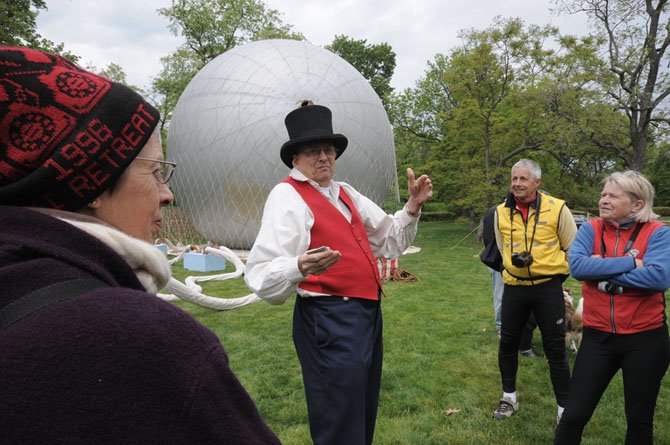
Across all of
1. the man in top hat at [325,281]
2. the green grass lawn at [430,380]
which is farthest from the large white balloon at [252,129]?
the man in top hat at [325,281]

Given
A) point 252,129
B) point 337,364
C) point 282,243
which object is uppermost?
point 252,129

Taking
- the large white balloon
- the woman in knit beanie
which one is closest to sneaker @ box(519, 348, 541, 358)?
the woman in knit beanie

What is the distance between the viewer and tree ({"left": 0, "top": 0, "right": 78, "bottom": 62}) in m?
14.8

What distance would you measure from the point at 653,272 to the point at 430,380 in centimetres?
235

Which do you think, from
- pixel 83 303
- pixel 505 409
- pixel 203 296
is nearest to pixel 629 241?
pixel 505 409

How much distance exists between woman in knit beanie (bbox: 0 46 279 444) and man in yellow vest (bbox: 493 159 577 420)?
3.47m

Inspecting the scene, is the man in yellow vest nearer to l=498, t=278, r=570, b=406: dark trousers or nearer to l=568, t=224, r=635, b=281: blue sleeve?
l=498, t=278, r=570, b=406: dark trousers

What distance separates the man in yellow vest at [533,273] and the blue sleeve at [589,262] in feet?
2.12

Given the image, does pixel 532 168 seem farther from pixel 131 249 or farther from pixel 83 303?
pixel 83 303

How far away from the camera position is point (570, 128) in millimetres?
17234

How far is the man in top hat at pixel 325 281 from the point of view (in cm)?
245

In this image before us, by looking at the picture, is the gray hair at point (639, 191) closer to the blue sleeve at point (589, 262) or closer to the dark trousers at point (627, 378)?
the blue sleeve at point (589, 262)

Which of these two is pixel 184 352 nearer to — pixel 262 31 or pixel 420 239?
pixel 420 239

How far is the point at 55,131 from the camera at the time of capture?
874 mm
